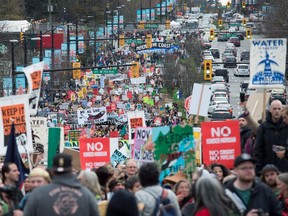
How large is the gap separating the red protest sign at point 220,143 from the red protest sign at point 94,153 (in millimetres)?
3511

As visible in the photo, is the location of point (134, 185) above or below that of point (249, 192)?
below

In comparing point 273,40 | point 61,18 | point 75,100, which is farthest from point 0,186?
point 61,18

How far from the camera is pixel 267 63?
17.9 meters

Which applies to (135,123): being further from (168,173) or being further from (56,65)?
(56,65)

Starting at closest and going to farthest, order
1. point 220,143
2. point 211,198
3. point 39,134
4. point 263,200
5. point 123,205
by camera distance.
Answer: point 123,205, point 211,198, point 263,200, point 220,143, point 39,134

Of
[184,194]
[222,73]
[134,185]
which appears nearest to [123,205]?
[134,185]

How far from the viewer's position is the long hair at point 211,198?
439 inches

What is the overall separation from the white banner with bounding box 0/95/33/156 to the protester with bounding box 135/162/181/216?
5271 mm

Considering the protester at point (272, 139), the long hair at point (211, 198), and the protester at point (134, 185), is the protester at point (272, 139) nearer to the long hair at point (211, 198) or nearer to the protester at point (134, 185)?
the protester at point (134, 185)

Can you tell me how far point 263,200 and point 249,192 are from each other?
13 centimetres

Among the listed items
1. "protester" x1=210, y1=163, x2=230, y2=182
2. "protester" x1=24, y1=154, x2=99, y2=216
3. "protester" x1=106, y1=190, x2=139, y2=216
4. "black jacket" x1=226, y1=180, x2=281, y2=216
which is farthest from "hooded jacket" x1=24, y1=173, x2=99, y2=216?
"protester" x1=210, y1=163, x2=230, y2=182

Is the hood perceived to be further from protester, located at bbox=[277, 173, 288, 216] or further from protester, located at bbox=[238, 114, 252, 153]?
protester, located at bbox=[238, 114, 252, 153]

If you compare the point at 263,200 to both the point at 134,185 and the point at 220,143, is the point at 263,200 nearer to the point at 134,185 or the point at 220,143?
the point at 134,185

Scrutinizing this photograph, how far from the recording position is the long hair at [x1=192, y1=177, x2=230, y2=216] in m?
11.2
